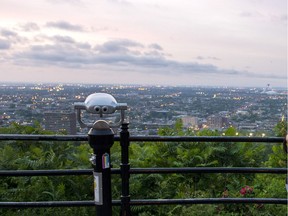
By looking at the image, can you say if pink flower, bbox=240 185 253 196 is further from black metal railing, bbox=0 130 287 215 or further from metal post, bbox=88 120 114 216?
metal post, bbox=88 120 114 216

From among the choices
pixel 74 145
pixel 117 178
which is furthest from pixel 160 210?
pixel 74 145

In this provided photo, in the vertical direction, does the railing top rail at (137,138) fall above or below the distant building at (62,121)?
below

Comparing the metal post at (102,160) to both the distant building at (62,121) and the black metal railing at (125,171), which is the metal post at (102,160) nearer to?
the distant building at (62,121)

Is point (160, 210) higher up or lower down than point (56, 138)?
lower down

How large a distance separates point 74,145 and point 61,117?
206 centimetres

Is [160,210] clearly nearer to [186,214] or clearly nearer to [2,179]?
[186,214]

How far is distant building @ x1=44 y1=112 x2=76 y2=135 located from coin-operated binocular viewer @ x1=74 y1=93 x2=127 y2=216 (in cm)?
32

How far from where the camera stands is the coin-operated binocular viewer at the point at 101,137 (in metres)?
2.73

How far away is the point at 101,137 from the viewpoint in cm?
279

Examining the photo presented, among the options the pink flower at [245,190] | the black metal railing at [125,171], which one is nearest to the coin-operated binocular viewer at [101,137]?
the black metal railing at [125,171]

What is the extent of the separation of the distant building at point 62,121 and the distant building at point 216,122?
2.43 meters

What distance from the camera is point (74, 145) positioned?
556cm

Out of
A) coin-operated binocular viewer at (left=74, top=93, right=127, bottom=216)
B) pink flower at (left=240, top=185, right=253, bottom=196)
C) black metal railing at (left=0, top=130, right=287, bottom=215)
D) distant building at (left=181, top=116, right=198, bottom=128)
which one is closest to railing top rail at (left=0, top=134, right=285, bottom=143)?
black metal railing at (left=0, top=130, right=287, bottom=215)

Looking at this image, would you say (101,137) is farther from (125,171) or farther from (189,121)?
(189,121)
